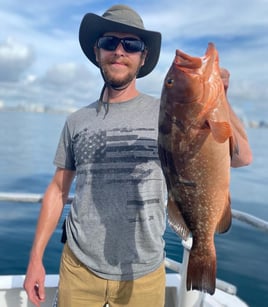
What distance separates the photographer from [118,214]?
2158mm

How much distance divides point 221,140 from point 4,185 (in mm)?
12220

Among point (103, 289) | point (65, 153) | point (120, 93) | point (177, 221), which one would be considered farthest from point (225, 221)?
point (65, 153)

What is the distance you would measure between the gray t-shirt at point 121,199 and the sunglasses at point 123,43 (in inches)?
15.2

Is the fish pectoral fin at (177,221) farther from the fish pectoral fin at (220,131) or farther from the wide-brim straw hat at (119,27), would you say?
the wide-brim straw hat at (119,27)

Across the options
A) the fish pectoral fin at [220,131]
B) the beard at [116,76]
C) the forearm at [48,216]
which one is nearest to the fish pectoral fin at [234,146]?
the fish pectoral fin at [220,131]

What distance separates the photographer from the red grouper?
151 cm

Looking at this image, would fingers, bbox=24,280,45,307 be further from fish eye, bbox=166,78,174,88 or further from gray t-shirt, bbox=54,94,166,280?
fish eye, bbox=166,78,174,88

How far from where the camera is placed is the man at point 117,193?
7.07 ft

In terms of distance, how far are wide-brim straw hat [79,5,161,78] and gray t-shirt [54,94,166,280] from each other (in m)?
0.48

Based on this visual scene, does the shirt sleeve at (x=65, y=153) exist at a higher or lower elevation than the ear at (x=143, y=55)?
lower

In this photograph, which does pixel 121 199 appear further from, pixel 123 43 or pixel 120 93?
pixel 123 43

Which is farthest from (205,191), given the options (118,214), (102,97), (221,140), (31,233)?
(31,233)

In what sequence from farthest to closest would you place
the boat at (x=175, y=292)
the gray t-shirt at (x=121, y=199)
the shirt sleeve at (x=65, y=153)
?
the boat at (x=175, y=292), the shirt sleeve at (x=65, y=153), the gray t-shirt at (x=121, y=199)

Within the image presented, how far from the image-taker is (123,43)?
7.16 feet
